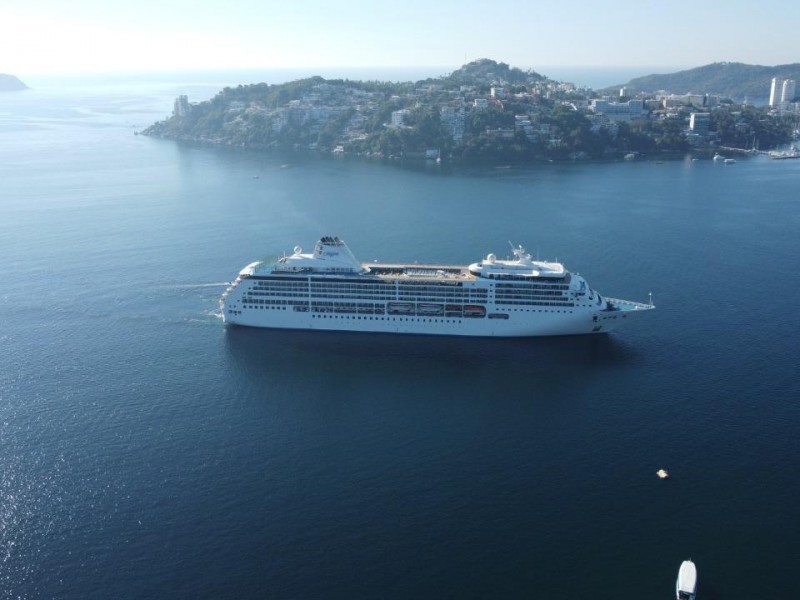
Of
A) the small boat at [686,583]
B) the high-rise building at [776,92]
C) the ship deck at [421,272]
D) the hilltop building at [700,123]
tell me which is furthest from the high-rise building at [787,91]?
the small boat at [686,583]

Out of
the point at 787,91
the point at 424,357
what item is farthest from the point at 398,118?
the point at 787,91

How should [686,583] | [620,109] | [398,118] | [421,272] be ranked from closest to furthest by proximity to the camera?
[686,583], [421,272], [398,118], [620,109]

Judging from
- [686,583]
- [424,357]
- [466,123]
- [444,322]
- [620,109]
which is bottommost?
[686,583]

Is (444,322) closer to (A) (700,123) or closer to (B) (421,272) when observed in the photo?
(B) (421,272)

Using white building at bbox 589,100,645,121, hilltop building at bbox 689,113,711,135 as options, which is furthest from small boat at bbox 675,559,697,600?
white building at bbox 589,100,645,121

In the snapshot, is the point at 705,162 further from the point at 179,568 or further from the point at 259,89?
the point at 179,568

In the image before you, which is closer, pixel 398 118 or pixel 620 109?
pixel 398 118

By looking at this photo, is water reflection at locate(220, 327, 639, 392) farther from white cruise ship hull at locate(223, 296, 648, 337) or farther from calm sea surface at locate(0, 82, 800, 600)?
white cruise ship hull at locate(223, 296, 648, 337)

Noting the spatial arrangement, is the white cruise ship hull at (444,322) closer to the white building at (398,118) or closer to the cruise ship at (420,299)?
the cruise ship at (420,299)
